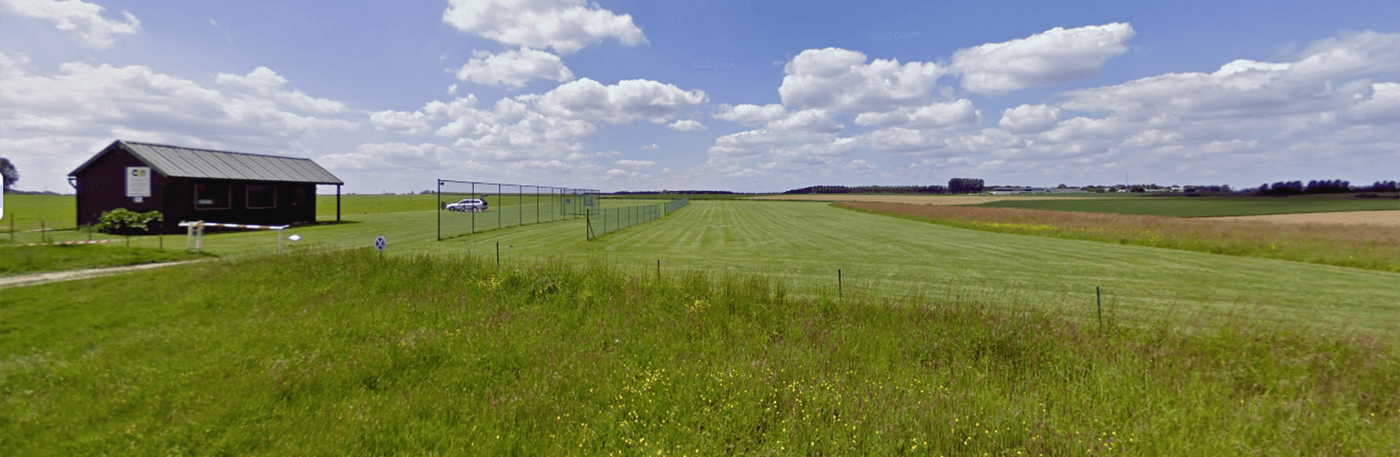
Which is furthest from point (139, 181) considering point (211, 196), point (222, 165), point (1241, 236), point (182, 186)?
point (1241, 236)

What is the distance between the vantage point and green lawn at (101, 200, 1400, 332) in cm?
1248

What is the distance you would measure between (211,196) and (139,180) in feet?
10.8

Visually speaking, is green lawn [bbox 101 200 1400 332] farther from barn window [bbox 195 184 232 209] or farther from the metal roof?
the metal roof

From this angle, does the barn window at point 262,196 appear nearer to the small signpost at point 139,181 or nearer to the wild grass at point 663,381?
the small signpost at point 139,181

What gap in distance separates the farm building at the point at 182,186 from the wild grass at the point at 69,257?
50.2 ft

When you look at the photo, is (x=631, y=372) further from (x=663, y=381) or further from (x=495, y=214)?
(x=495, y=214)

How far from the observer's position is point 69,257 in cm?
1408

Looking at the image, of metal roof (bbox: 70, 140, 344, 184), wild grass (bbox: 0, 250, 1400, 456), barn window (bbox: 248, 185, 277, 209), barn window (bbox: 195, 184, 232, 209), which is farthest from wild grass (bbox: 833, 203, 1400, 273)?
barn window (bbox: 195, 184, 232, 209)

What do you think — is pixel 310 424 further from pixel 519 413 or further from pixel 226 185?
pixel 226 185

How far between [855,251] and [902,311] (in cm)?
1649

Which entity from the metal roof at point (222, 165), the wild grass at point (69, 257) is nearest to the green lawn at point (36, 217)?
the wild grass at point (69, 257)

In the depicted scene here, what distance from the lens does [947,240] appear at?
30.1 meters

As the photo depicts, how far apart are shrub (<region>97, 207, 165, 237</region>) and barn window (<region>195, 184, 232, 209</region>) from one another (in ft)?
8.84

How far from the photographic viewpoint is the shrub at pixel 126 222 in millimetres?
26203
